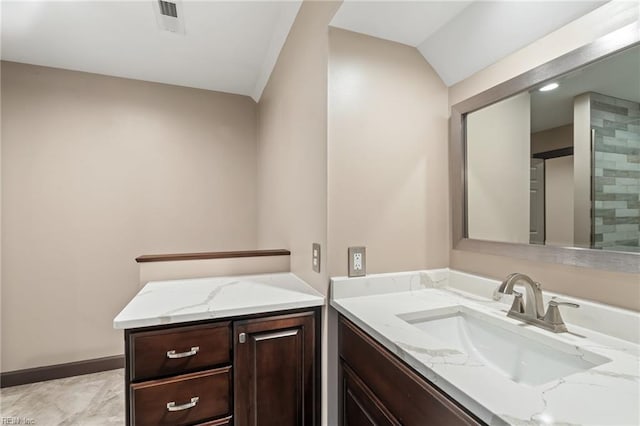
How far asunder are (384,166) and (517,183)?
22.4 inches

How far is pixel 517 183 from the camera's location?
1.29 meters

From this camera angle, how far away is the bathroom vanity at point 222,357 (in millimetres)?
1139

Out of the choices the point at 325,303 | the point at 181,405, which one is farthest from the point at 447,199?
the point at 181,405

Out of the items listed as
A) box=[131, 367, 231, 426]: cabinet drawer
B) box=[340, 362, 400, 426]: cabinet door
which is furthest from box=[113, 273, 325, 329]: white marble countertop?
box=[340, 362, 400, 426]: cabinet door

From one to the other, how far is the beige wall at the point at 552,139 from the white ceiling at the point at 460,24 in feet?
1.19

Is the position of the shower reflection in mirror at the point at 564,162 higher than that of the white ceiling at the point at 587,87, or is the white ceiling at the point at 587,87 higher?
the white ceiling at the point at 587,87

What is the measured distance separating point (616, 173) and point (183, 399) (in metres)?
1.71

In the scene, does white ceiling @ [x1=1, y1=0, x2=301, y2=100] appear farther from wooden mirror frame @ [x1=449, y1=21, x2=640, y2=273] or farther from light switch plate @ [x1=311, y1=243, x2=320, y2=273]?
light switch plate @ [x1=311, y1=243, x2=320, y2=273]

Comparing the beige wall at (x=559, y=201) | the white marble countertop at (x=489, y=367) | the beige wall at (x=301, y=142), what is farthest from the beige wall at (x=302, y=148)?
the beige wall at (x=559, y=201)

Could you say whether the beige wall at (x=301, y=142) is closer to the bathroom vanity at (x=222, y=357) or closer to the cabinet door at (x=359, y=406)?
the bathroom vanity at (x=222, y=357)

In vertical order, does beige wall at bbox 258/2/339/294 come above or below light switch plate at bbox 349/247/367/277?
above

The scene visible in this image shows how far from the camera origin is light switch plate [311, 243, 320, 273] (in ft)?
4.80

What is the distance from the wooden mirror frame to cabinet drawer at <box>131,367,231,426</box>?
1266 mm

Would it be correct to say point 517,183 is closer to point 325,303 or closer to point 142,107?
point 325,303
